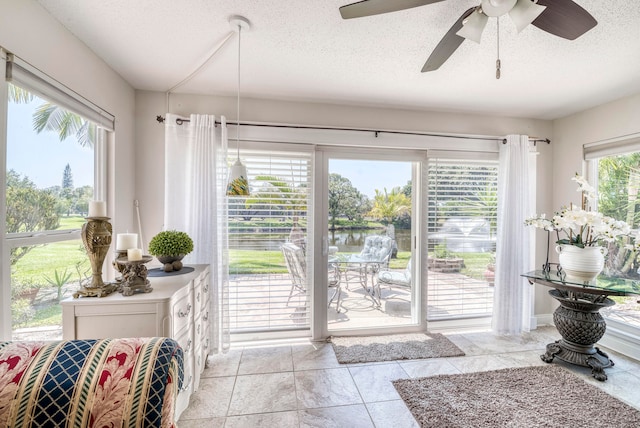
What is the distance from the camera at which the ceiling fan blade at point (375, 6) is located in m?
1.24

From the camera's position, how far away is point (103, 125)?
2.19 m

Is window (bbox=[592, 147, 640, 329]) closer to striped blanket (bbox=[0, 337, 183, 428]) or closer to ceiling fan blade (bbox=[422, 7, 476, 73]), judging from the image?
ceiling fan blade (bbox=[422, 7, 476, 73])

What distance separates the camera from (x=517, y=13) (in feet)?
4.14

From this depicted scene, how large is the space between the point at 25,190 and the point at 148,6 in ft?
3.97

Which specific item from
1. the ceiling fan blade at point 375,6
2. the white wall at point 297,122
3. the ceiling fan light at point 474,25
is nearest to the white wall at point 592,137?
the white wall at point 297,122

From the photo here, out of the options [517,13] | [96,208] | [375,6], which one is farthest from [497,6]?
[96,208]

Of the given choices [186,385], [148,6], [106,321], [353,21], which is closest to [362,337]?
[186,385]

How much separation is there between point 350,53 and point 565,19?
119 centimetres

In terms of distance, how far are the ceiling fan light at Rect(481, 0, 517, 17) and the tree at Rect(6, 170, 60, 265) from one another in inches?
94.8

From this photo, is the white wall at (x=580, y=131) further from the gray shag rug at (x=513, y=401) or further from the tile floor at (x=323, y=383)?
the gray shag rug at (x=513, y=401)

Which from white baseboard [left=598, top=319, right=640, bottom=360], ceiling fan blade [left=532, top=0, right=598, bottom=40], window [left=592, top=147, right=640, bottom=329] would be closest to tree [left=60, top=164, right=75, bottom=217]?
ceiling fan blade [left=532, top=0, right=598, bottom=40]

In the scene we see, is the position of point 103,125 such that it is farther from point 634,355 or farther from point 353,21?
point 634,355

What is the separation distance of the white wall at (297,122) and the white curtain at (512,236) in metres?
0.34

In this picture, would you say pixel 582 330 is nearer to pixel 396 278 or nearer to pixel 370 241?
pixel 396 278
